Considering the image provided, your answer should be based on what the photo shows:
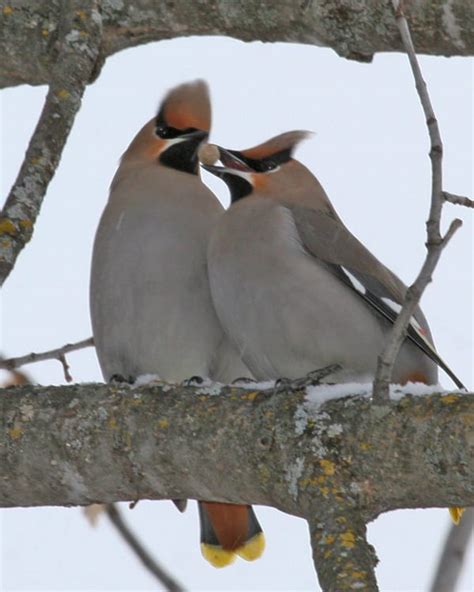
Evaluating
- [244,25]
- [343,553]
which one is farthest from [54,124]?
[343,553]

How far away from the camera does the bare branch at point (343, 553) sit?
276 centimetres

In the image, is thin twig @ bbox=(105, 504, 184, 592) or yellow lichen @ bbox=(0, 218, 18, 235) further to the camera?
yellow lichen @ bbox=(0, 218, 18, 235)

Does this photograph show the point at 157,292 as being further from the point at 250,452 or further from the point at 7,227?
the point at 250,452

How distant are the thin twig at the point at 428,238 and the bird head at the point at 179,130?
2.45 meters

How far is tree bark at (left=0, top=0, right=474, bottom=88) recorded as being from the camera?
4.19 metres

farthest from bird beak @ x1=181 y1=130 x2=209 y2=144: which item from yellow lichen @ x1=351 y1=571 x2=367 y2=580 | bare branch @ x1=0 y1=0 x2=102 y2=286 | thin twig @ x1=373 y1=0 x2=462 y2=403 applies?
yellow lichen @ x1=351 y1=571 x2=367 y2=580

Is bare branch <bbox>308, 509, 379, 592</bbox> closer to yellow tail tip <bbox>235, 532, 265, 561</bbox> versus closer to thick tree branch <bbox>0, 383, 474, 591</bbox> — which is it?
thick tree branch <bbox>0, 383, 474, 591</bbox>

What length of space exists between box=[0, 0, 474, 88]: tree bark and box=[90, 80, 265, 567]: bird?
592 mm

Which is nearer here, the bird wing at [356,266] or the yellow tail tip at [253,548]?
the bird wing at [356,266]

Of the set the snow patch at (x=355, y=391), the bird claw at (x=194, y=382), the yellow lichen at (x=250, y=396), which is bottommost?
the snow patch at (x=355, y=391)

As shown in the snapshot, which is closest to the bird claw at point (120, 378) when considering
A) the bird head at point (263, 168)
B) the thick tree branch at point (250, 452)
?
the bird head at point (263, 168)

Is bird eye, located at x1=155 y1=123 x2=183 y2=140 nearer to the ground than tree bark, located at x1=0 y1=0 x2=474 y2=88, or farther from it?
farther from it

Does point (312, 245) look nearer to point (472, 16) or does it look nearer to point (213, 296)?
point (213, 296)

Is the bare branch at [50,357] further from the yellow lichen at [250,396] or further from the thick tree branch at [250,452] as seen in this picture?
the yellow lichen at [250,396]
